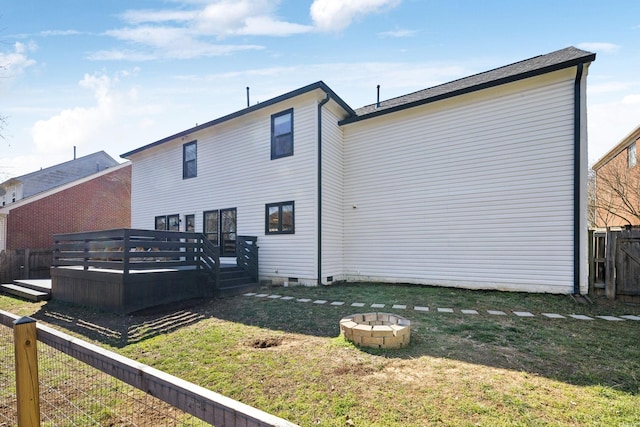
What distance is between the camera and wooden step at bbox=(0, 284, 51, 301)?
335 inches

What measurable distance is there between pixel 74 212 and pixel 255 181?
1262cm

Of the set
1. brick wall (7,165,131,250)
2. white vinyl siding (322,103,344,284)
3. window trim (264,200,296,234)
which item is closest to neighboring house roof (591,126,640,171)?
white vinyl siding (322,103,344,284)

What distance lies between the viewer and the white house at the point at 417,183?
752 centimetres

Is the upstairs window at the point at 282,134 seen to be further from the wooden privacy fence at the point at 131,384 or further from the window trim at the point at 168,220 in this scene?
the wooden privacy fence at the point at 131,384

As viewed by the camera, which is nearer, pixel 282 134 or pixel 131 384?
pixel 131 384

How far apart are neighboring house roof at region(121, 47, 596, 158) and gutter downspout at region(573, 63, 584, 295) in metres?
0.64

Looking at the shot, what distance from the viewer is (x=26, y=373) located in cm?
194

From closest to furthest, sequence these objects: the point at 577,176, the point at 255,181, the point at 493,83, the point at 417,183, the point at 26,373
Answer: the point at 26,373 → the point at 577,176 → the point at 493,83 → the point at 417,183 → the point at 255,181

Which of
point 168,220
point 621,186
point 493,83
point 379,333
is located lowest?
point 379,333

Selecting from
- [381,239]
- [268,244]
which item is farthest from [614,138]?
[268,244]

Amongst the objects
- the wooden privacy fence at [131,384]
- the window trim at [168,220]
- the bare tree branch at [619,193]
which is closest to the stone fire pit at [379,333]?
→ the wooden privacy fence at [131,384]

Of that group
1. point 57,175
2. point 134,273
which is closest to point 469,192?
point 134,273

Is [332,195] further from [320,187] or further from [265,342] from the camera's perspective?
[265,342]

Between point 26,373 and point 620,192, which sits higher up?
point 620,192
